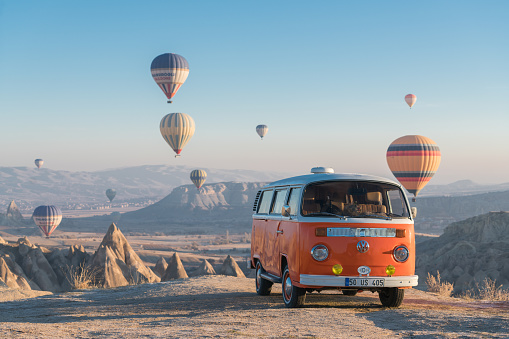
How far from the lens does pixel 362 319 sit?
1109 centimetres

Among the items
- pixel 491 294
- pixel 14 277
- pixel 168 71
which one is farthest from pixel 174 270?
pixel 491 294

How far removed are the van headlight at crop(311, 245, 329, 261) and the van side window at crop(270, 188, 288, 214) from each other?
195 cm

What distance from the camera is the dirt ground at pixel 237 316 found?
9703mm

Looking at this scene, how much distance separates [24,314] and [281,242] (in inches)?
229

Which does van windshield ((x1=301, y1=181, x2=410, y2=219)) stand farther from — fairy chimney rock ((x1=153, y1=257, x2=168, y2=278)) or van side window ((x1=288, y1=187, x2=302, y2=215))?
fairy chimney rock ((x1=153, y1=257, x2=168, y2=278))

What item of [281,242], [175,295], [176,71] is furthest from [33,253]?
[281,242]

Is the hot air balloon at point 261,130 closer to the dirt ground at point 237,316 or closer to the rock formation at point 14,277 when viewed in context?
the rock formation at point 14,277

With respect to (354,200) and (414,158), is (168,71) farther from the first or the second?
(354,200)

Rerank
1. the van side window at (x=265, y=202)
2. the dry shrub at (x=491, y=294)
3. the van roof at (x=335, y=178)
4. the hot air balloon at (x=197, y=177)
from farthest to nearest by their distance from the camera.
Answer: the hot air balloon at (x=197, y=177), the dry shrub at (x=491, y=294), the van side window at (x=265, y=202), the van roof at (x=335, y=178)

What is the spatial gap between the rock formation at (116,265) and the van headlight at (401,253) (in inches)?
1324

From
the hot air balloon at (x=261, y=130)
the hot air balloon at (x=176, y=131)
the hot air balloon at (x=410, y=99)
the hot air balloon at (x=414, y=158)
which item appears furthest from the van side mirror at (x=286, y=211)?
the hot air balloon at (x=261, y=130)

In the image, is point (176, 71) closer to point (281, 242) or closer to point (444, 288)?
point (444, 288)

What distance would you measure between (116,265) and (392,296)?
3708 cm

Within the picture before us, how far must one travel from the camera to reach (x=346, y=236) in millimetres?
11445
